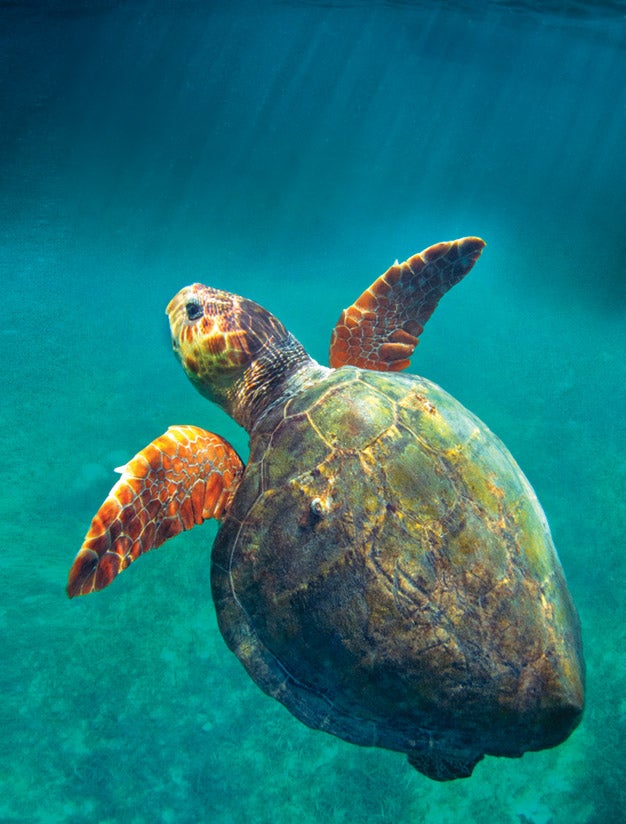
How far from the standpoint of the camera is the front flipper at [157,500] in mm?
2217

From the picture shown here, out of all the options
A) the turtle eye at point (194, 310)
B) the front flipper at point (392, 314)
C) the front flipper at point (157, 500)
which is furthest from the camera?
the front flipper at point (392, 314)

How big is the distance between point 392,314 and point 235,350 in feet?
5.19

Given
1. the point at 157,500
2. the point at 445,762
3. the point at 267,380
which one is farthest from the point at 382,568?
the point at 267,380

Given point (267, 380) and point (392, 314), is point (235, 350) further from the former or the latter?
point (392, 314)

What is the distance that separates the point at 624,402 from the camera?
9.32 metres

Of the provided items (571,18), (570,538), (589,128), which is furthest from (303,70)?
(570,538)

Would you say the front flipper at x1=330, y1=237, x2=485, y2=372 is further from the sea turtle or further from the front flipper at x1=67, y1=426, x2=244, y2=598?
the front flipper at x1=67, y1=426, x2=244, y2=598

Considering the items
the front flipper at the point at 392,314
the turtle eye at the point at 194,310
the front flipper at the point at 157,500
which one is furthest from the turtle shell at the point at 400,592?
the front flipper at the point at 392,314

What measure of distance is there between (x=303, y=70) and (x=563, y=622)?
30212mm

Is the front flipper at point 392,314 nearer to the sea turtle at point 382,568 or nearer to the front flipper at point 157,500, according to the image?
the sea turtle at point 382,568

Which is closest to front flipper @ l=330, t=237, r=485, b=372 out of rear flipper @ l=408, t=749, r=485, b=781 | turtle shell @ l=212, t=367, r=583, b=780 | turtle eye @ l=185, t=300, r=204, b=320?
turtle eye @ l=185, t=300, r=204, b=320

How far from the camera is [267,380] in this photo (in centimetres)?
331

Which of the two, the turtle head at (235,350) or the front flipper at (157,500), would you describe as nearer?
the front flipper at (157,500)

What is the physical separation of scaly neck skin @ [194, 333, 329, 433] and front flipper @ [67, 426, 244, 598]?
1.57 ft
